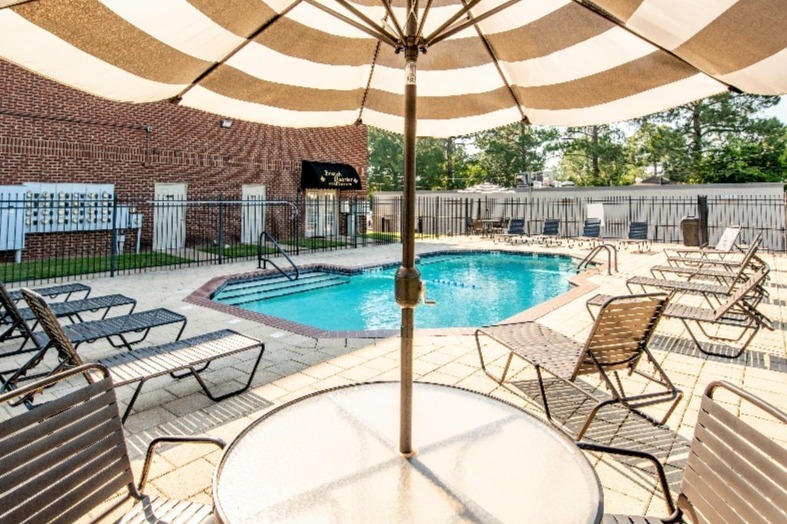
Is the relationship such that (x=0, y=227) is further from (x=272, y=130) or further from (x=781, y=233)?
(x=781, y=233)

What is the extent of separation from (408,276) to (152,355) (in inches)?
115

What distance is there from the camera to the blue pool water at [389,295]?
8.79 meters

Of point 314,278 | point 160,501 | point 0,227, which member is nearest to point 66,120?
point 0,227

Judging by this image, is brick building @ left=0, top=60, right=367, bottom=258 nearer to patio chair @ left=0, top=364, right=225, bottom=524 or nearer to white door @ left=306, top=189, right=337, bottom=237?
white door @ left=306, top=189, right=337, bottom=237

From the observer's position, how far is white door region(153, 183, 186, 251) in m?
14.3

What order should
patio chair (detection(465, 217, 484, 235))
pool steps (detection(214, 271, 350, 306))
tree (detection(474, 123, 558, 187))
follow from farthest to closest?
tree (detection(474, 123, 558, 187))
patio chair (detection(465, 217, 484, 235))
pool steps (detection(214, 271, 350, 306))

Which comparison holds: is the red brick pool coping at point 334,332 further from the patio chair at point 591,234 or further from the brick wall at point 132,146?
the patio chair at point 591,234

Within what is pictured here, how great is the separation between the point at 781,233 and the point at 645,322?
756 inches

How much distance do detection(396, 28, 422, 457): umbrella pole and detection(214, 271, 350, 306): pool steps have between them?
7.92 m

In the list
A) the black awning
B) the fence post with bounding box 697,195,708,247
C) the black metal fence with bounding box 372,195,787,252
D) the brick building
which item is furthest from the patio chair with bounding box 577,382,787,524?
the black awning

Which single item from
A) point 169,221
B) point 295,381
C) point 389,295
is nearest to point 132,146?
point 169,221

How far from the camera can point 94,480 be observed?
163 cm

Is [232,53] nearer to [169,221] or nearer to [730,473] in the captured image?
[730,473]

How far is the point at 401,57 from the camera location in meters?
3.05
